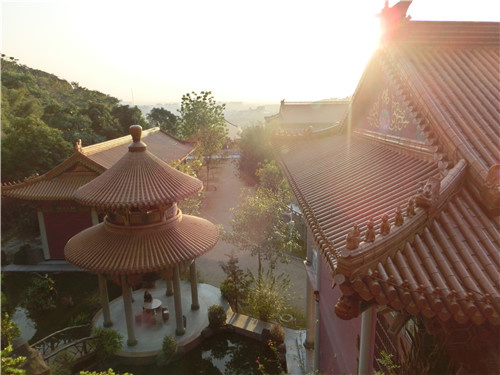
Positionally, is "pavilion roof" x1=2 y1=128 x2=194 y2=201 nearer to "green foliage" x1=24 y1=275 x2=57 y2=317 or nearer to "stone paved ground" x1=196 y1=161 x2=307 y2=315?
"green foliage" x1=24 y1=275 x2=57 y2=317

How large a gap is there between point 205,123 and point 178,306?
32008 mm

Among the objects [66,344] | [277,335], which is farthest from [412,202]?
[66,344]

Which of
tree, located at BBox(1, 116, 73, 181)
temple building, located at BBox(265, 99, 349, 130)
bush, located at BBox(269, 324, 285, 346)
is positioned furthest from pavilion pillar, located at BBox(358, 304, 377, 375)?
temple building, located at BBox(265, 99, 349, 130)

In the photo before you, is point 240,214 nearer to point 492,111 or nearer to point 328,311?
point 328,311

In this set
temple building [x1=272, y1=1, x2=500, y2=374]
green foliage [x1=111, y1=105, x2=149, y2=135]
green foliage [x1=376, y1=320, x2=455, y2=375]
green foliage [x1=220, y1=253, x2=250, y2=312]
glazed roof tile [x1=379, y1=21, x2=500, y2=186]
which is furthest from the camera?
green foliage [x1=111, y1=105, x2=149, y2=135]

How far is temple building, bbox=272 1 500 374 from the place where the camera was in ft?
11.6

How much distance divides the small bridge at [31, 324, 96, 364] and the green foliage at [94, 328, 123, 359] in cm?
23

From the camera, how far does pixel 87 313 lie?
14.7m

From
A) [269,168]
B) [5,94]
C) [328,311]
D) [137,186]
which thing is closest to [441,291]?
[328,311]

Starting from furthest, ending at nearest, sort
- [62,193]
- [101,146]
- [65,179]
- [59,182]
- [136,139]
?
[101,146] < [65,179] < [59,182] < [62,193] < [136,139]

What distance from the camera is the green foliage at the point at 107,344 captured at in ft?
37.6

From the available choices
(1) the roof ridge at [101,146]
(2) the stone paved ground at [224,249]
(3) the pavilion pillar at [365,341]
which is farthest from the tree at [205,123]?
(3) the pavilion pillar at [365,341]

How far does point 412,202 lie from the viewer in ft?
13.4

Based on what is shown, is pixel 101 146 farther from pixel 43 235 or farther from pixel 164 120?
pixel 164 120
